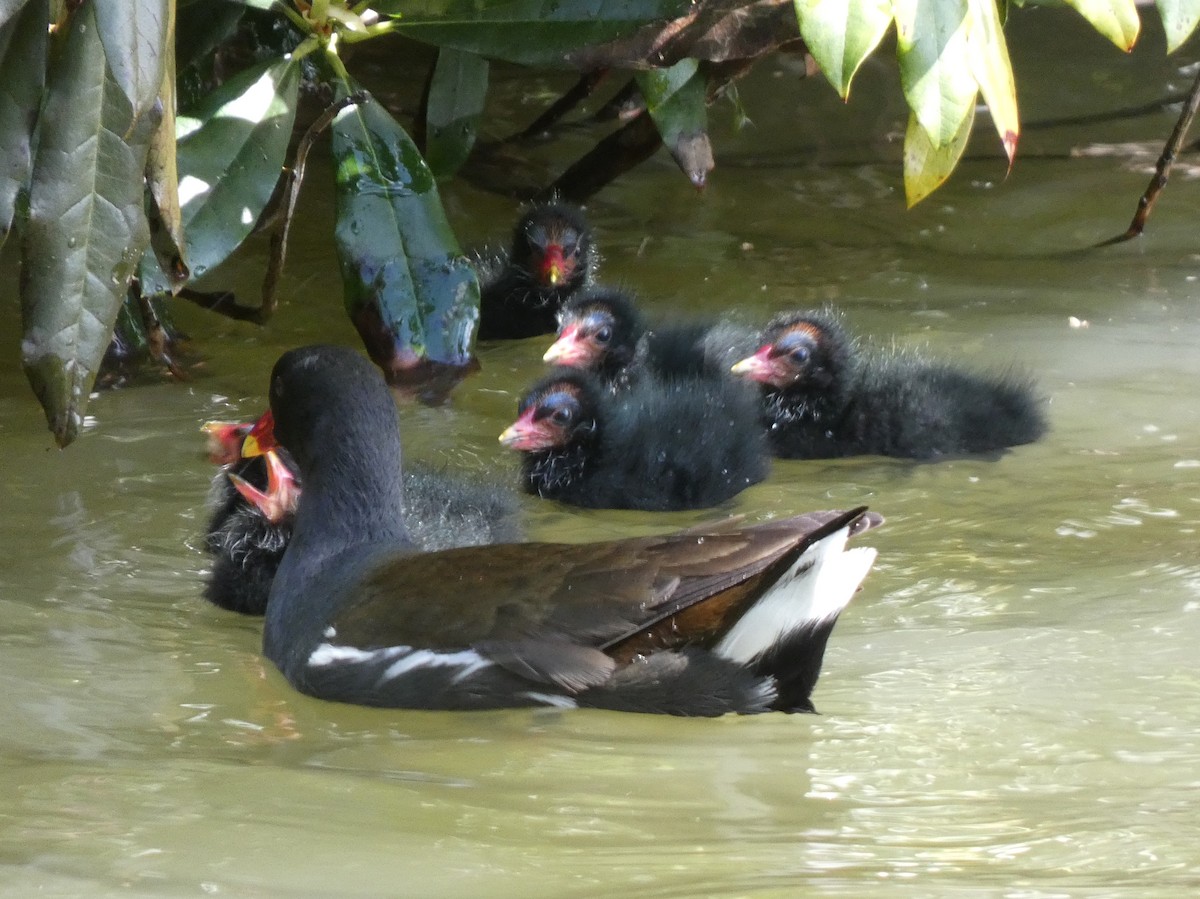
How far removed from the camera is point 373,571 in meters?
3.66

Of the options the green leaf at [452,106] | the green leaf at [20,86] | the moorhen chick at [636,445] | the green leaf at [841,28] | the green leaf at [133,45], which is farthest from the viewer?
the green leaf at [452,106]

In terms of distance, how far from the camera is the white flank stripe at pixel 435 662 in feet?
11.0

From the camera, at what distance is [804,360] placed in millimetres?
5441

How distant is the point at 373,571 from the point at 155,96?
3.64ft

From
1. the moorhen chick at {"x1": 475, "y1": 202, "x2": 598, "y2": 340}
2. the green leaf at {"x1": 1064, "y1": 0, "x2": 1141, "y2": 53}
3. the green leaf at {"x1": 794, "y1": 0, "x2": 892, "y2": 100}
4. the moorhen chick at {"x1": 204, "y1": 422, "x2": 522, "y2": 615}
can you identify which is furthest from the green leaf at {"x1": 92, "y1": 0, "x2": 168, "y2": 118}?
the moorhen chick at {"x1": 475, "y1": 202, "x2": 598, "y2": 340}

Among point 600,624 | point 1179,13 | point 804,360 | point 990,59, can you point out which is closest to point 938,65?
Result: point 990,59

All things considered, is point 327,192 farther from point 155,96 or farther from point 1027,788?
point 1027,788

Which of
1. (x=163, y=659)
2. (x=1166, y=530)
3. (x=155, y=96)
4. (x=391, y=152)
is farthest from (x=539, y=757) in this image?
(x=391, y=152)

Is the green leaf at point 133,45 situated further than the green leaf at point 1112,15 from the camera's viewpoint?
No

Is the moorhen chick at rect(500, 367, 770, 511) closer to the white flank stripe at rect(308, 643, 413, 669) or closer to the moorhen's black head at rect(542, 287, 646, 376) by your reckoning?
the moorhen's black head at rect(542, 287, 646, 376)

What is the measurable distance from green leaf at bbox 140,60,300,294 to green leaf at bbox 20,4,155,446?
1.16 m

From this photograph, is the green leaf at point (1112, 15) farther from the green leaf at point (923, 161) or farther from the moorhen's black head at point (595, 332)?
the moorhen's black head at point (595, 332)

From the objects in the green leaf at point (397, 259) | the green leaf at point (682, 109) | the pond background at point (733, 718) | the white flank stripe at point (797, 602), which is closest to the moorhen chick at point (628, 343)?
the pond background at point (733, 718)

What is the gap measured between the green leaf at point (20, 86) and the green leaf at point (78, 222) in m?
0.03
